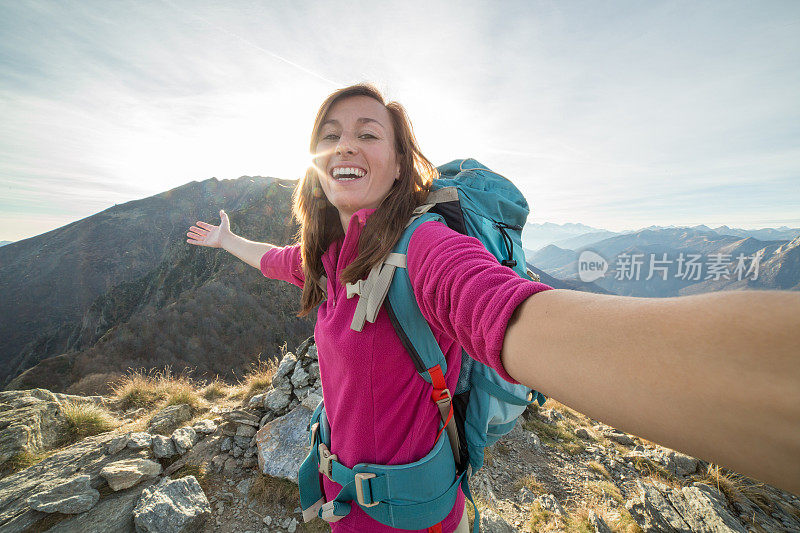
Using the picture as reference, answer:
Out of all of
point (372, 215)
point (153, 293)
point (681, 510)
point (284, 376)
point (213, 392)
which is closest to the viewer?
point (372, 215)

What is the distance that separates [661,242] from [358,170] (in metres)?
246

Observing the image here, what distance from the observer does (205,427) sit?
4.21 metres

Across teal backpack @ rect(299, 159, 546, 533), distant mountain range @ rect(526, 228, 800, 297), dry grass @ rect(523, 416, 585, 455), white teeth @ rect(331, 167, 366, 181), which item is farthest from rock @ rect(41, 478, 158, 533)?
distant mountain range @ rect(526, 228, 800, 297)

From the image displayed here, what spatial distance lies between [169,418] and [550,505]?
549 cm

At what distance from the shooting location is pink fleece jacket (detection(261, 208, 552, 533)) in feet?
2.74

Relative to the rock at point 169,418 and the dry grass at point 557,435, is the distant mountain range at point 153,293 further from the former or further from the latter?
the dry grass at point 557,435

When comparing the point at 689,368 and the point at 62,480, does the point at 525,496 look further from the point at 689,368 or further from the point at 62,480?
the point at 62,480

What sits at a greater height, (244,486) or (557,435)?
(244,486)

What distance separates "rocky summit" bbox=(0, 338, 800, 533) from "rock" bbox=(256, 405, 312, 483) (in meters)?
0.01

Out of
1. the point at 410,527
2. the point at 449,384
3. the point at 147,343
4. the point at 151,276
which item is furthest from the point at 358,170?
the point at 151,276

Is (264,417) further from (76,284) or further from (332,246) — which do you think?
(76,284)

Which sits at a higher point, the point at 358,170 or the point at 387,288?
Result: the point at 358,170

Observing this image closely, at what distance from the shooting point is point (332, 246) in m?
1.92

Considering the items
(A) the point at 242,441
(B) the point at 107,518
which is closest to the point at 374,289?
(B) the point at 107,518
